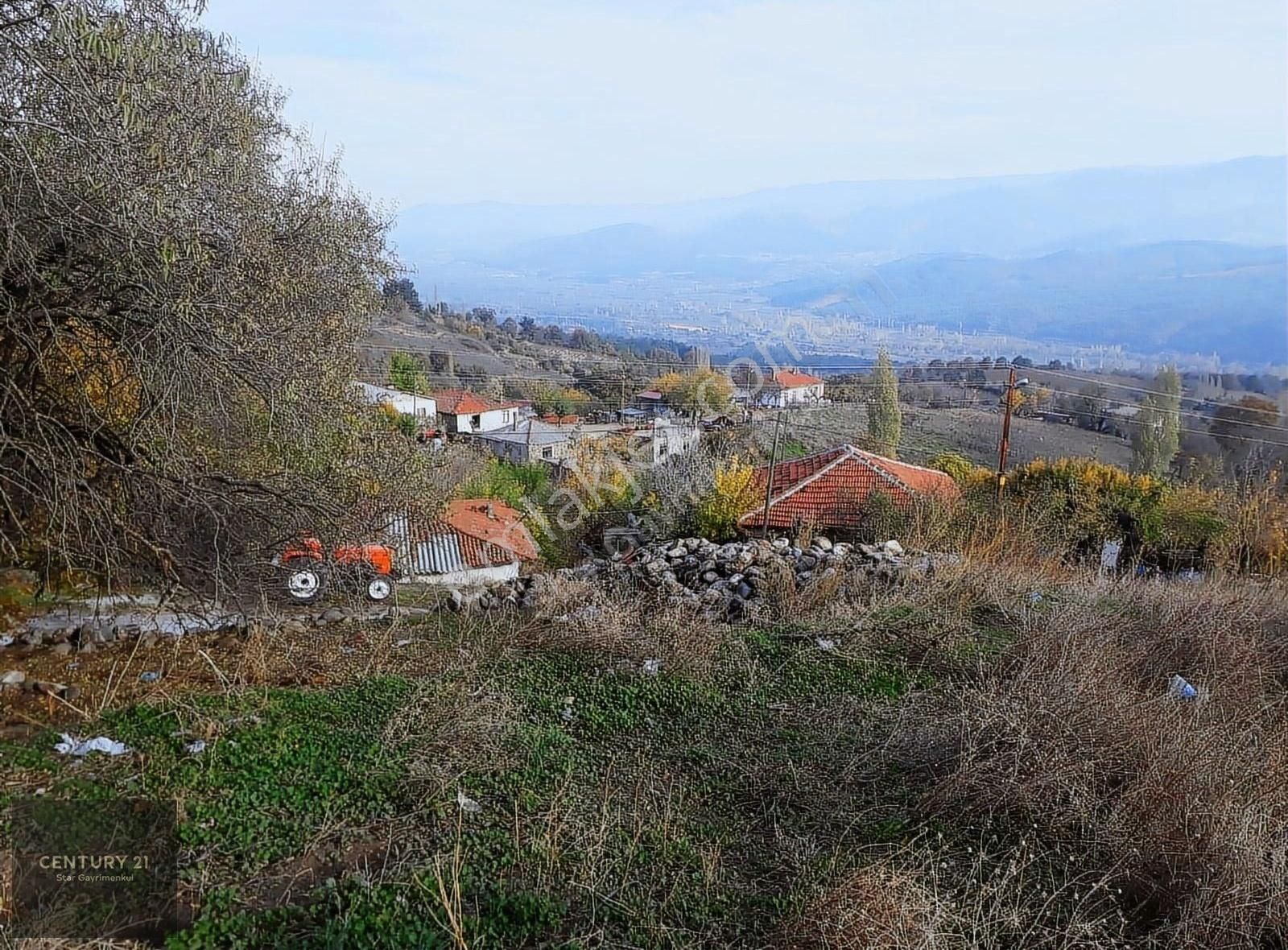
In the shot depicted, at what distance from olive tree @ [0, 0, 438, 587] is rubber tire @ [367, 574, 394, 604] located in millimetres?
1014

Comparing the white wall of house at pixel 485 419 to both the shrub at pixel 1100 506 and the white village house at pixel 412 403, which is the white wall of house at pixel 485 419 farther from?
the shrub at pixel 1100 506

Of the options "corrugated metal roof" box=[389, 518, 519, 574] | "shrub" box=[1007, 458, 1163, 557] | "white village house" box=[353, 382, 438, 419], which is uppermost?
"white village house" box=[353, 382, 438, 419]

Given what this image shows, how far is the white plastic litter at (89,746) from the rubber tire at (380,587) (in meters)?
3.50

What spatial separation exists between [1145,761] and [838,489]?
12.0 meters

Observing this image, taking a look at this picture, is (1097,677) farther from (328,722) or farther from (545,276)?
(545,276)

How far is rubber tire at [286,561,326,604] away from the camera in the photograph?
7078 millimetres

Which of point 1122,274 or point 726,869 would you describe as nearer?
point 726,869

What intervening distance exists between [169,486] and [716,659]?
155 inches

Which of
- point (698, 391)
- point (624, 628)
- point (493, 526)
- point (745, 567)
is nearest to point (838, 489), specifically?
point (493, 526)

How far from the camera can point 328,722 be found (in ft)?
15.6

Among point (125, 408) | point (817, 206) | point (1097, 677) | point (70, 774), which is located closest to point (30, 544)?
point (125, 408)

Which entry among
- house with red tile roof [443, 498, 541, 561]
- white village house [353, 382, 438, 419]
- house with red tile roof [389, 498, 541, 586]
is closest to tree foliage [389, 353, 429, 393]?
white village house [353, 382, 438, 419]

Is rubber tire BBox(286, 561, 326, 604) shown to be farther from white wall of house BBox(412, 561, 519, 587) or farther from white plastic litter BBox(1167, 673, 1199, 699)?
white plastic litter BBox(1167, 673, 1199, 699)

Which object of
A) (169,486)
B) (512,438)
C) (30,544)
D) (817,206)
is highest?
(817,206)
